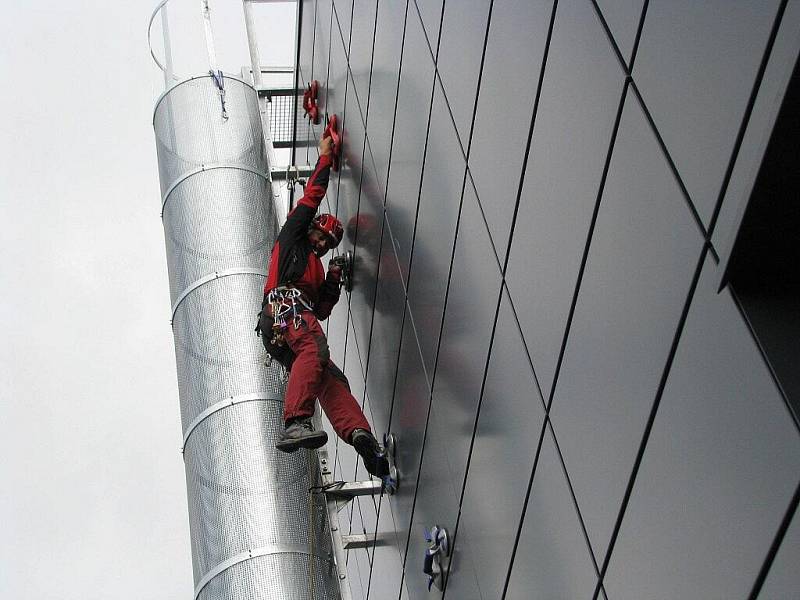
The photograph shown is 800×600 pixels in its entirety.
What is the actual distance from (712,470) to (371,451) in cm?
764

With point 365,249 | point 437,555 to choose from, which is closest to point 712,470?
point 437,555

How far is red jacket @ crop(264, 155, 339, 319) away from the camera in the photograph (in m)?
13.2

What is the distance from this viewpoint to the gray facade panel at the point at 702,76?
15.6 ft

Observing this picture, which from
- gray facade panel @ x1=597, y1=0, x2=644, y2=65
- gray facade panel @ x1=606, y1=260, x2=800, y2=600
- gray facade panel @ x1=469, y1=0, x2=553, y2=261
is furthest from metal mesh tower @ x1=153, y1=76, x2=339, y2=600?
gray facade panel @ x1=597, y1=0, x2=644, y2=65

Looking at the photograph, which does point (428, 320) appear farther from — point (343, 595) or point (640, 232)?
point (640, 232)

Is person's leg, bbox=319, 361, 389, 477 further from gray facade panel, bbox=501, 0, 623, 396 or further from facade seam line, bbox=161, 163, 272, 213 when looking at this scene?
gray facade panel, bbox=501, 0, 623, 396

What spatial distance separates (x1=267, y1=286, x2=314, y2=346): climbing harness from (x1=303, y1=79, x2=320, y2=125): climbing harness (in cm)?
561

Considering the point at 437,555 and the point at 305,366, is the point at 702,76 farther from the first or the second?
the point at 305,366

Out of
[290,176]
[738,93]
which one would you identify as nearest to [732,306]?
[738,93]

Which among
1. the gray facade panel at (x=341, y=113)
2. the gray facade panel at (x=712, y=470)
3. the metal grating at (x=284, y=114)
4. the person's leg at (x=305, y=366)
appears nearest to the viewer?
the gray facade panel at (x=712, y=470)

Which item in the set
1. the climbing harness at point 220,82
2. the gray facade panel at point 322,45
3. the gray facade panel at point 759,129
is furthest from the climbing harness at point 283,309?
the gray facade panel at point 759,129

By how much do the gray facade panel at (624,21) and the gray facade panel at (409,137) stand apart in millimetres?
4324

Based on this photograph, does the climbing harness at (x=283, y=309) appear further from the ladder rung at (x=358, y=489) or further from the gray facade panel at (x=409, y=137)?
the ladder rung at (x=358, y=489)

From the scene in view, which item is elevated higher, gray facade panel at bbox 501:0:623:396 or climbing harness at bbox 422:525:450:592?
gray facade panel at bbox 501:0:623:396
